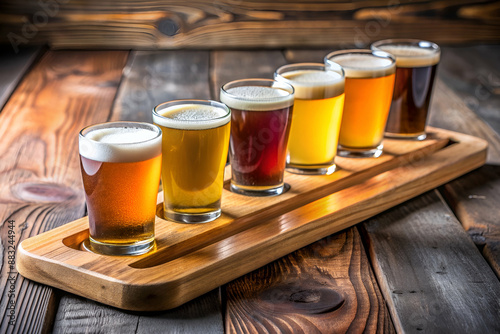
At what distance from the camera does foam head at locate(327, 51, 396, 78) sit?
1.47m

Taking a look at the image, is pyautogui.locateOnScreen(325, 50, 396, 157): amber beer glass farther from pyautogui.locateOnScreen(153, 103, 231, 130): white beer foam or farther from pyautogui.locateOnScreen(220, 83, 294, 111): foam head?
pyautogui.locateOnScreen(153, 103, 231, 130): white beer foam

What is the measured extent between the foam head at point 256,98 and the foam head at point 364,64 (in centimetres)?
24

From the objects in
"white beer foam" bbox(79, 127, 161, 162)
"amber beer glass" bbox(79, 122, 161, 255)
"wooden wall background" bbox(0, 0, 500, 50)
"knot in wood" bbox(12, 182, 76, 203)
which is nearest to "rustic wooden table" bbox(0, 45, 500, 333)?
"knot in wood" bbox(12, 182, 76, 203)

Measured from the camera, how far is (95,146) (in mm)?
1022

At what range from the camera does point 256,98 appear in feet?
4.12

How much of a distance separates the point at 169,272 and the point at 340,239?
380 millimetres

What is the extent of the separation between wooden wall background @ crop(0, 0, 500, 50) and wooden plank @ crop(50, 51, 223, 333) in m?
0.13

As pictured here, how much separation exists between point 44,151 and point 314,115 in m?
0.74

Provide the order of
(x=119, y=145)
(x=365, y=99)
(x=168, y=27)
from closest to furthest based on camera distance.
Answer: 1. (x=119, y=145)
2. (x=365, y=99)
3. (x=168, y=27)

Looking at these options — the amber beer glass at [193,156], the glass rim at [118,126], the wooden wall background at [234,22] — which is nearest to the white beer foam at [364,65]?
the amber beer glass at [193,156]

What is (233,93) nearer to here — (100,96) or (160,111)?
(160,111)

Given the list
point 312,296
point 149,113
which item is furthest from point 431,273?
point 149,113

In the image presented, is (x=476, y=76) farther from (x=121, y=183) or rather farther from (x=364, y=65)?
(x=121, y=183)

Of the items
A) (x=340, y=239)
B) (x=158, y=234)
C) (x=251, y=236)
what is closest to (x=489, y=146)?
(x=340, y=239)
